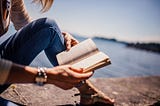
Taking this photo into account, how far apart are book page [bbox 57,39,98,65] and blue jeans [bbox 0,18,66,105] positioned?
0.17 meters

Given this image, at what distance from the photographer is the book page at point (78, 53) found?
1.46m

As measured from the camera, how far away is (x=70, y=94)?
244 cm

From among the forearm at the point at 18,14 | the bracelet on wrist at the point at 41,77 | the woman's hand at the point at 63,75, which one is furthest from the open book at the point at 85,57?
the forearm at the point at 18,14

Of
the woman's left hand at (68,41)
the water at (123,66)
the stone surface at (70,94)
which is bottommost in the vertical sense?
the water at (123,66)

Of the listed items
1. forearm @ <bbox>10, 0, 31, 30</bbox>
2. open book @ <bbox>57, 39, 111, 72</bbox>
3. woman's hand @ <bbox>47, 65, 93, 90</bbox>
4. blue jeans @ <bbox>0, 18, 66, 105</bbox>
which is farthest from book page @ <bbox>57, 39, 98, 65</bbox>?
forearm @ <bbox>10, 0, 31, 30</bbox>

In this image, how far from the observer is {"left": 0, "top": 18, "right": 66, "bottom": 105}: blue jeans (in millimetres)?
1489

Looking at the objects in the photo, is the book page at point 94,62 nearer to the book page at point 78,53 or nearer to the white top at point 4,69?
the book page at point 78,53

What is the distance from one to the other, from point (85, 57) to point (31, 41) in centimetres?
40

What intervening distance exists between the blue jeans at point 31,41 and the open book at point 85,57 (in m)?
0.15

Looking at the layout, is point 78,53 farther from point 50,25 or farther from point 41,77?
point 41,77

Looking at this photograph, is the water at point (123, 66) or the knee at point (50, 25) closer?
the knee at point (50, 25)

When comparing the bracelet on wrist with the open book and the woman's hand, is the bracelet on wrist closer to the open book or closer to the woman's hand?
the woman's hand

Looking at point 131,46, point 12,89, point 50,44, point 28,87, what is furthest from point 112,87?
point 131,46

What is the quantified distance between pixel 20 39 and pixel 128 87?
2141mm
